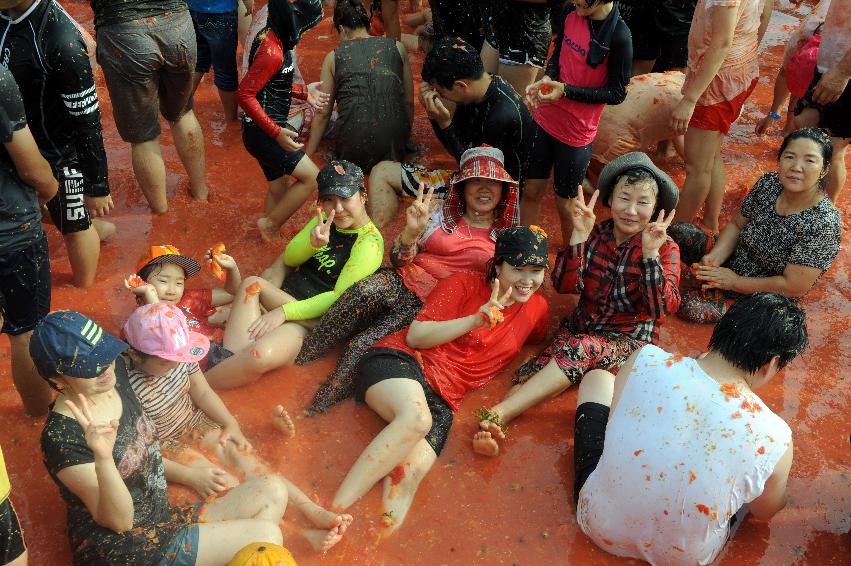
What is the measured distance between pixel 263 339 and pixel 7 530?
1471mm

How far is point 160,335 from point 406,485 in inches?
46.2

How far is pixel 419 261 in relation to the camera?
4109mm

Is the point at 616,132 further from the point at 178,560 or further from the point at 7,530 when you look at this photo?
the point at 7,530

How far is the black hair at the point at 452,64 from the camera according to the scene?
4.24 meters

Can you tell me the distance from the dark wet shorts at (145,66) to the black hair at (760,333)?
10.9 ft

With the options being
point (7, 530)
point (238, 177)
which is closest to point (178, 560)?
point (7, 530)

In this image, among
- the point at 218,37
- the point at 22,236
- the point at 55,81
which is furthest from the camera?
the point at 218,37

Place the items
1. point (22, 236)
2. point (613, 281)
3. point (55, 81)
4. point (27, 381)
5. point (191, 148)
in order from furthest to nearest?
point (191, 148), point (613, 281), point (55, 81), point (27, 381), point (22, 236)

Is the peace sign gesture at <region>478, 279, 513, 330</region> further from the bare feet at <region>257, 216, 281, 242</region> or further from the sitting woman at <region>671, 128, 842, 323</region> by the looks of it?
the bare feet at <region>257, 216, 281, 242</region>

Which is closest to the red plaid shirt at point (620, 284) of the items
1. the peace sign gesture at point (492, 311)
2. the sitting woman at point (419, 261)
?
the sitting woman at point (419, 261)

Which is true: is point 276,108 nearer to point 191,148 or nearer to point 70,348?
point 191,148

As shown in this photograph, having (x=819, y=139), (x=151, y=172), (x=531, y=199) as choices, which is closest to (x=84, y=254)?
(x=151, y=172)

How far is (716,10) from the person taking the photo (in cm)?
393

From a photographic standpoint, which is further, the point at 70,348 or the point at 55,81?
the point at 55,81
